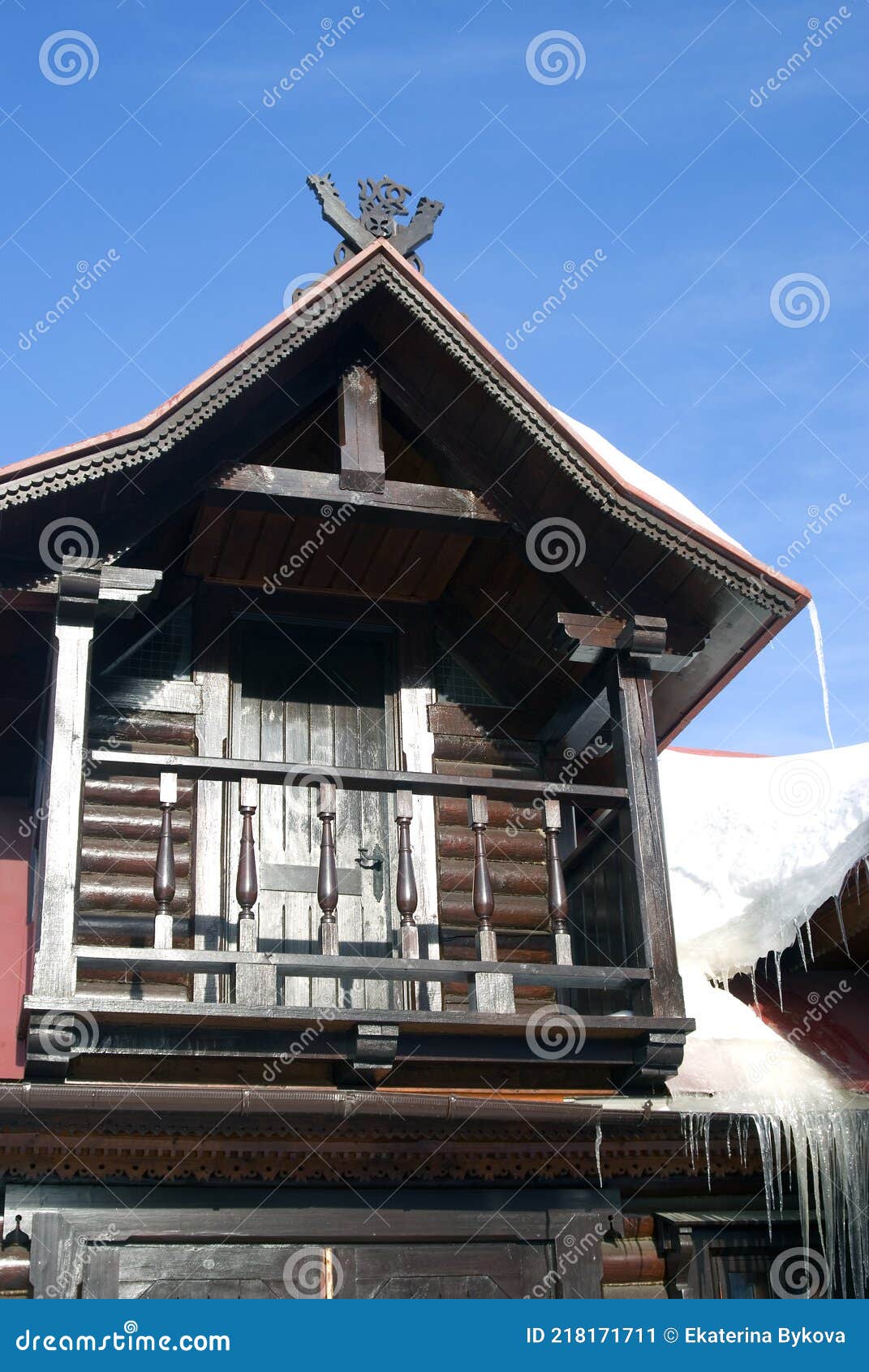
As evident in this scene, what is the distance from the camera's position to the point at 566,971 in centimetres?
→ 762

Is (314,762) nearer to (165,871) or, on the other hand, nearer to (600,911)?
(600,911)

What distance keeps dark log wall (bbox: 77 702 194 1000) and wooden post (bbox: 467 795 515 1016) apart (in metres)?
1.83

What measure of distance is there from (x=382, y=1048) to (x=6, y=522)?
3177 millimetres

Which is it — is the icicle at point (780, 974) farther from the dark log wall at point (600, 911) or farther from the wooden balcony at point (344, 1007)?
the wooden balcony at point (344, 1007)

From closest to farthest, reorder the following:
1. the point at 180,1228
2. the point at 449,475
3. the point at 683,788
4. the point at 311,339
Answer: the point at 180,1228, the point at 311,339, the point at 449,475, the point at 683,788

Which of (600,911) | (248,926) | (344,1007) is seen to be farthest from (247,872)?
(600,911)

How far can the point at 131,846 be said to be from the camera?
9.03m

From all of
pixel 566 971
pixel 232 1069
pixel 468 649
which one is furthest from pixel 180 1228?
pixel 468 649

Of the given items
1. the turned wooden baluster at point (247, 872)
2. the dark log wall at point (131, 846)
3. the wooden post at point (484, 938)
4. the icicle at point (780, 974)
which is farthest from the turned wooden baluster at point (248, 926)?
the icicle at point (780, 974)

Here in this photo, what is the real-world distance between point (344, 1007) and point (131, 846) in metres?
2.17

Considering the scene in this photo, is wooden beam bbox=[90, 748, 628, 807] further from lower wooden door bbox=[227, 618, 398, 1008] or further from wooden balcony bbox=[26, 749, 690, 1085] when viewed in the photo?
lower wooden door bbox=[227, 618, 398, 1008]

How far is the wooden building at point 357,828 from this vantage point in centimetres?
726

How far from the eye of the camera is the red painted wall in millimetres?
9023

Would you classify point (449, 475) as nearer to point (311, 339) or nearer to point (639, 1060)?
point (311, 339)
